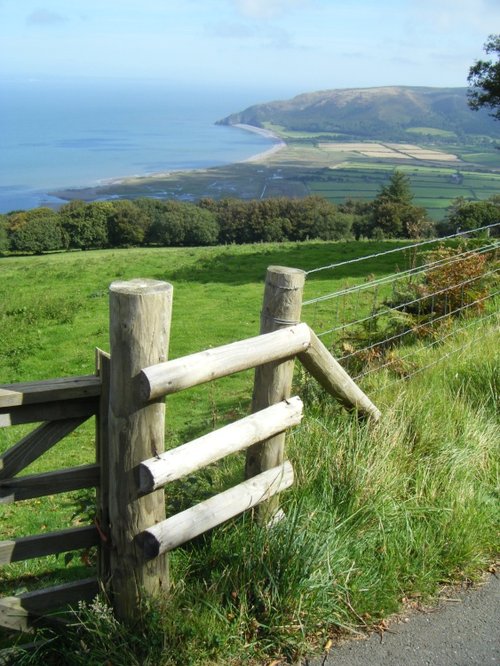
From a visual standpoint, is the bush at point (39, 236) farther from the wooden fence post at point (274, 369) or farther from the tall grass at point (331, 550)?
the wooden fence post at point (274, 369)

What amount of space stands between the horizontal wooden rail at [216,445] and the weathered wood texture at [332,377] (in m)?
0.44

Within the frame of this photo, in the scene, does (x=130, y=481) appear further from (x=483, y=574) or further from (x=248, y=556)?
(x=483, y=574)

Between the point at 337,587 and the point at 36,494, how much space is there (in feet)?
5.55

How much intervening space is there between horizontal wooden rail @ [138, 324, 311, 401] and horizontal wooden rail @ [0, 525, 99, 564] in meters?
1.00

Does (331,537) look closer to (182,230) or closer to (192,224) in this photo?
(192,224)

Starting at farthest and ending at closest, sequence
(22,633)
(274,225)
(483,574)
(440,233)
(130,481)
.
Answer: (274,225), (440,233), (483,574), (22,633), (130,481)

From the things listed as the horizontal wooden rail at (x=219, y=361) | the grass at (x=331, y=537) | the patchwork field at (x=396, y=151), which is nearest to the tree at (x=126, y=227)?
the grass at (x=331, y=537)

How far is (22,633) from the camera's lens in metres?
3.57

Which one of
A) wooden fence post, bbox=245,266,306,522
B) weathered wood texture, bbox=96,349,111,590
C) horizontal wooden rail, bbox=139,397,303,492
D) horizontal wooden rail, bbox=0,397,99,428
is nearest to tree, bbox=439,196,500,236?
wooden fence post, bbox=245,266,306,522

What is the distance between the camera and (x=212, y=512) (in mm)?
3613

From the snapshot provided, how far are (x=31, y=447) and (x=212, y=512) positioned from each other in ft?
3.26

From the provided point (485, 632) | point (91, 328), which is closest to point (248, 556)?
point (485, 632)

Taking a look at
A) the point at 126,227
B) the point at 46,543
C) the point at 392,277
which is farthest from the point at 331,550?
the point at 126,227

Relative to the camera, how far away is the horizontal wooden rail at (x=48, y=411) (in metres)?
3.19
